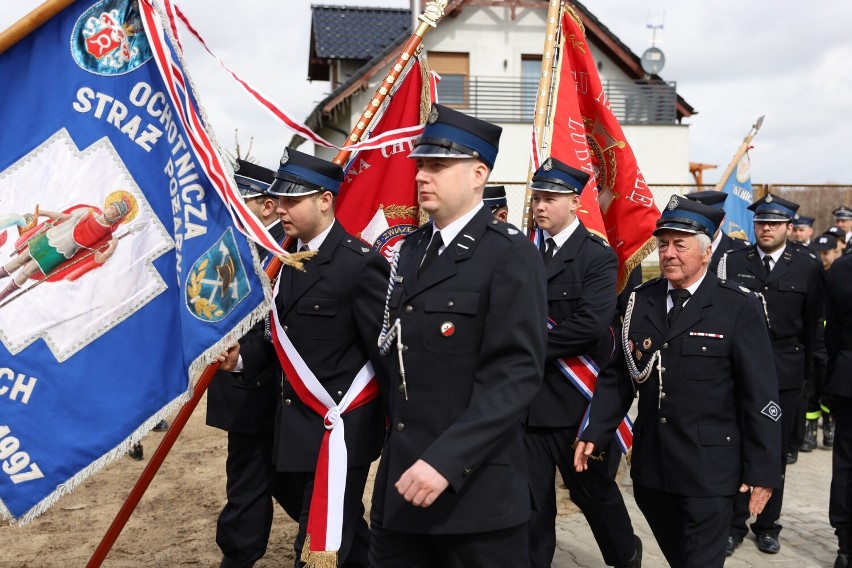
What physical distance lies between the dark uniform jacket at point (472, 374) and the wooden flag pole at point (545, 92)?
246cm

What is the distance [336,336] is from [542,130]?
221cm

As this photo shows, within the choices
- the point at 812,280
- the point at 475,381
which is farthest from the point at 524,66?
the point at 475,381

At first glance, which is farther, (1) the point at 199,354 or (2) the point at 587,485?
(2) the point at 587,485

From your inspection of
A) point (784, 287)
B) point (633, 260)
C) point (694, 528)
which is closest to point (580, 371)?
point (694, 528)

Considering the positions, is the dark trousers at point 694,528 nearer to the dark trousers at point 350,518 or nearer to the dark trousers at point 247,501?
the dark trousers at point 350,518

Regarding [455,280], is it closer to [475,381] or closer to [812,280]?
[475,381]

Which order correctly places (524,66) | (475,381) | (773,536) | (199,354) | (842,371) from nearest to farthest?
(475,381), (199,354), (842,371), (773,536), (524,66)

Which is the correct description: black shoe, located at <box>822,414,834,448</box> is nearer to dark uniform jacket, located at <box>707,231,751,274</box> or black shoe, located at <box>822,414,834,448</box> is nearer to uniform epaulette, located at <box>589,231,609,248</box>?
dark uniform jacket, located at <box>707,231,751,274</box>

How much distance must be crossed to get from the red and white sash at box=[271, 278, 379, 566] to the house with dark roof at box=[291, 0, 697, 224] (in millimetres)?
20056

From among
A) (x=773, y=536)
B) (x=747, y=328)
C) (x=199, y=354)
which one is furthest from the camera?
(x=773, y=536)

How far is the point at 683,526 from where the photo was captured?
4.11m

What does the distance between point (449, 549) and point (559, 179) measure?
97.5 inches

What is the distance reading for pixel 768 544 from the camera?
591 cm

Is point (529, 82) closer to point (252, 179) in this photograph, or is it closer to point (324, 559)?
point (252, 179)
